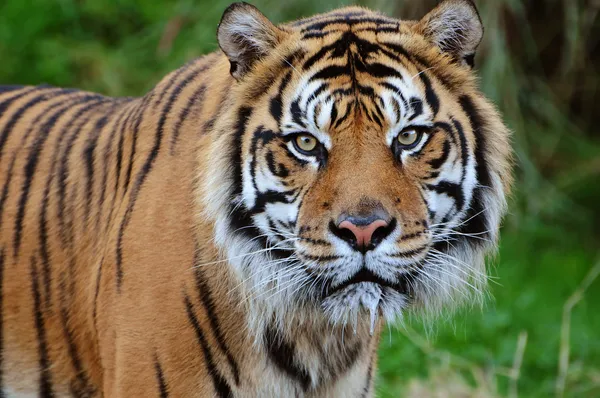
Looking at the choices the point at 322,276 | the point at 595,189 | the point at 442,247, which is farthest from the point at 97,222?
the point at 595,189

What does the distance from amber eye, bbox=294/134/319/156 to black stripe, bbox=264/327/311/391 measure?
44 centimetres

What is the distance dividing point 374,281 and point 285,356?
37 cm

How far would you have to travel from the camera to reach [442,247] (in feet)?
7.48

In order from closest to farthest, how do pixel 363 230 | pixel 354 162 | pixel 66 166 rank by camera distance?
pixel 363 230
pixel 354 162
pixel 66 166

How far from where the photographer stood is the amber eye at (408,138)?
2.16 metres

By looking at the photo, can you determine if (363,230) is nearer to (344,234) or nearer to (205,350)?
(344,234)

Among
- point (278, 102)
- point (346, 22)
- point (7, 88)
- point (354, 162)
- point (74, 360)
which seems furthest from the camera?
point (7, 88)

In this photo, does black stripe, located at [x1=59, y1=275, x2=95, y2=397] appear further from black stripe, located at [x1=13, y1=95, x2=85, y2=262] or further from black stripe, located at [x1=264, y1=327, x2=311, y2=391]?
black stripe, located at [x1=264, y1=327, x2=311, y2=391]

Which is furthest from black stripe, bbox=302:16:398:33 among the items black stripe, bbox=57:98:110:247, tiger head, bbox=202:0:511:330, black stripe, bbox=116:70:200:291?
black stripe, bbox=57:98:110:247

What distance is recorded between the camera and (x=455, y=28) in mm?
2297

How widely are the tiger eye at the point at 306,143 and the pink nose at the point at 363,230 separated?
222mm

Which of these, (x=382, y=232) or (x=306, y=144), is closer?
(x=382, y=232)

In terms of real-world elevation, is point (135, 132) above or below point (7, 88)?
below

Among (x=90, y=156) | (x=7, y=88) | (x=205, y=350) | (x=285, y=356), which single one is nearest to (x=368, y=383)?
(x=285, y=356)
